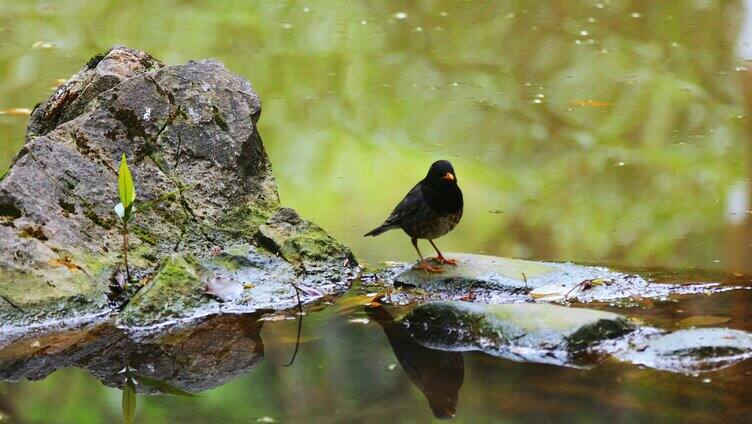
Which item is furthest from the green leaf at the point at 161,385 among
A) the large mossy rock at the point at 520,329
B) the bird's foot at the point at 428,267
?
the bird's foot at the point at 428,267

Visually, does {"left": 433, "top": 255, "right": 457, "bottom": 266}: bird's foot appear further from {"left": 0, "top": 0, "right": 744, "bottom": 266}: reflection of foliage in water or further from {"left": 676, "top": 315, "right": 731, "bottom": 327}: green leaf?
{"left": 676, "top": 315, "right": 731, "bottom": 327}: green leaf

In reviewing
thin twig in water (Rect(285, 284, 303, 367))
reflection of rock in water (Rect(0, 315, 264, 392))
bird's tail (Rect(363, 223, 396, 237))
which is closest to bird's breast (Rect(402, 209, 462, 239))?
bird's tail (Rect(363, 223, 396, 237))

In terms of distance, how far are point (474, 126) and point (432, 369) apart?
4455 millimetres

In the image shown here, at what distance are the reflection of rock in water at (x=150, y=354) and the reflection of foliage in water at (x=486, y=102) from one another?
1459 mm

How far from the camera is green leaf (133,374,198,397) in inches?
159

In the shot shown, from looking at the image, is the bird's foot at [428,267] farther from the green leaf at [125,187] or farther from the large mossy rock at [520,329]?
the green leaf at [125,187]

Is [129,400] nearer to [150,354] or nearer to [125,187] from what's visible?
[150,354]

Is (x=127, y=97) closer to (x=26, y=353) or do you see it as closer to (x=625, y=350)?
(x=26, y=353)

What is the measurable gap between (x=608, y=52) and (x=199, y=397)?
761cm

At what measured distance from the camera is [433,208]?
5.27 metres

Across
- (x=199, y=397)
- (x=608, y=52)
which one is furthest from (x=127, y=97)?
(x=608, y=52)

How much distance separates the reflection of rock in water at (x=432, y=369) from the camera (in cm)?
391

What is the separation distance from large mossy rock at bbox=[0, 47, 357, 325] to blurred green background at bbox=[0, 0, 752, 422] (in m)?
0.58

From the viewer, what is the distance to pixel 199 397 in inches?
158
